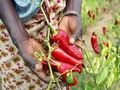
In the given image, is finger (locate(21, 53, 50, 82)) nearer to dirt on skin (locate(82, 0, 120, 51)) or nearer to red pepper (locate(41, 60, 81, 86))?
red pepper (locate(41, 60, 81, 86))

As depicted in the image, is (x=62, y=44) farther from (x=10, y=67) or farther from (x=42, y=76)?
(x=10, y=67)

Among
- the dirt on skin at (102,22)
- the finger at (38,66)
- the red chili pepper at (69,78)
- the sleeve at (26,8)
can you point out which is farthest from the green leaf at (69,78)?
the dirt on skin at (102,22)

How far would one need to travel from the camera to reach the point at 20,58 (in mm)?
2326

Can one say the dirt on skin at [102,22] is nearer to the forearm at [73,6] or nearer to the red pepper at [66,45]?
the forearm at [73,6]

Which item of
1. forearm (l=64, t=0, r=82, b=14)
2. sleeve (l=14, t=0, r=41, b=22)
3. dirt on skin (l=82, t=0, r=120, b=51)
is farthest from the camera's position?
dirt on skin (l=82, t=0, r=120, b=51)

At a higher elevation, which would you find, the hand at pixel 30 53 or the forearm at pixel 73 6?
the forearm at pixel 73 6

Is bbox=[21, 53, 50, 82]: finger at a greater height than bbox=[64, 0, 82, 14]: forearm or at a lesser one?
lesser

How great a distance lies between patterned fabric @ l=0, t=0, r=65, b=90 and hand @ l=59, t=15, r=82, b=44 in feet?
0.14

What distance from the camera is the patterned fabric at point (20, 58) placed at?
2.23 metres

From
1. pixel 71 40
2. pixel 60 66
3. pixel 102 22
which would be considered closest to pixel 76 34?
pixel 71 40

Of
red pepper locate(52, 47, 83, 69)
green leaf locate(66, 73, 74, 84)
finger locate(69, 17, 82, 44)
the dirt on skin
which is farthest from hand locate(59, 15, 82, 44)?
the dirt on skin

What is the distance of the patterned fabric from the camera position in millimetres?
2234

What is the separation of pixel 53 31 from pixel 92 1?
9.94 ft

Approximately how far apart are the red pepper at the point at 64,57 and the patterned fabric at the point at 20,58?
7.2 inches
